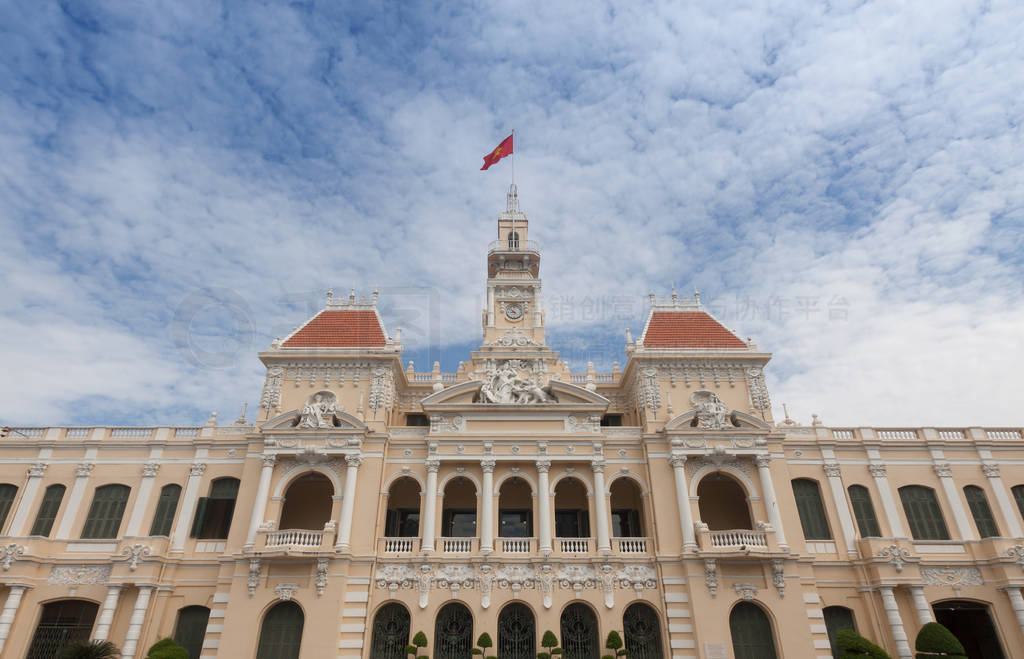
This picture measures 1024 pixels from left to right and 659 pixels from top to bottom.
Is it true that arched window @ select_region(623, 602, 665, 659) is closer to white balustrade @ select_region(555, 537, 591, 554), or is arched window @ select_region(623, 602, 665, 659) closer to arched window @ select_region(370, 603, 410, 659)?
white balustrade @ select_region(555, 537, 591, 554)

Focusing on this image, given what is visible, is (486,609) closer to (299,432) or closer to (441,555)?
(441,555)

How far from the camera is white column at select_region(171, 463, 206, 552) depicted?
28.6m

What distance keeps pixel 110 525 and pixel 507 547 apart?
19.6 metres

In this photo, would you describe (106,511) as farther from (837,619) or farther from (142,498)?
(837,619)

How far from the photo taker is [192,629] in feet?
90.0

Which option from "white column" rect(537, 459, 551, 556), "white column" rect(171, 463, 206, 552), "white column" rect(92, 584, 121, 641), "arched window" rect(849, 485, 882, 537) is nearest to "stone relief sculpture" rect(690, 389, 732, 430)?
"arched window" rect(849, 485, 882, 537)

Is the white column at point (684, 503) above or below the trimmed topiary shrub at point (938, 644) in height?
above

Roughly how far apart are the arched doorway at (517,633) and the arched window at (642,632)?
4117mm

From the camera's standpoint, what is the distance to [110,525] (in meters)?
29.4

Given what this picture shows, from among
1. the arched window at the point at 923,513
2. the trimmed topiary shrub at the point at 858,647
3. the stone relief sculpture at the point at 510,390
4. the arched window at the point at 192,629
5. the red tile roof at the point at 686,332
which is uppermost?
the red tile roof at the point at 686,332

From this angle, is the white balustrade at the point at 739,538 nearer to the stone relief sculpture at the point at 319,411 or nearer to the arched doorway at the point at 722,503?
the arched doorway at the point at 722,503

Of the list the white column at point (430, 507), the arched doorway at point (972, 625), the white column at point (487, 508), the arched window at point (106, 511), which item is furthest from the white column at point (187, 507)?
the arched doorway at point (972, 625)

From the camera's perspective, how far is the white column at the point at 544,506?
1082 inches

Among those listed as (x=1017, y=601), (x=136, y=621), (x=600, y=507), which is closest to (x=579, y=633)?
(x=600, y=507)
